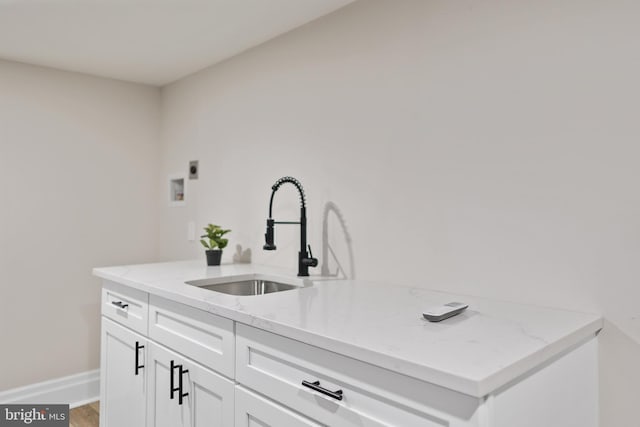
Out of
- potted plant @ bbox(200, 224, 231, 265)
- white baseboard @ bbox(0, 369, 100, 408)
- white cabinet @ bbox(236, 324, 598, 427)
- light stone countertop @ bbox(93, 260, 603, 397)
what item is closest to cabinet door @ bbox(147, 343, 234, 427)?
white cabinet @ bbox(236, 324, 598, 427)

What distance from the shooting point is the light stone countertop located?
85cm

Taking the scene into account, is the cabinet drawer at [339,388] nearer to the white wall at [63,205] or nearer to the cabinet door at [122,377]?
the cabinet door at [122,377]

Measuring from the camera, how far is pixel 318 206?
6.84 ft

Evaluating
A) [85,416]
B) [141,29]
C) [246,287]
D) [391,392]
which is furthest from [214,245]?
[391,392]

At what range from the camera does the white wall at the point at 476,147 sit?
4.05ft

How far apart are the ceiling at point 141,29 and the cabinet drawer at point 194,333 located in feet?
4.26

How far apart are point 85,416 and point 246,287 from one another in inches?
60.3

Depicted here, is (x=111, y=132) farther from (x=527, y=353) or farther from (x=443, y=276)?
(x=527, y=353)

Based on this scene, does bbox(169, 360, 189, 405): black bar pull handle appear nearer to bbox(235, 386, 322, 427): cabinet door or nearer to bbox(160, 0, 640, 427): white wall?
bbox(235, 386, 322, 427): cabinet door

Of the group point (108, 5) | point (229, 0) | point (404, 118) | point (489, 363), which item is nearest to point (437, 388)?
point (489, 363)

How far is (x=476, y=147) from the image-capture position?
1521 mm

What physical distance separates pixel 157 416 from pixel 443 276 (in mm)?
1233

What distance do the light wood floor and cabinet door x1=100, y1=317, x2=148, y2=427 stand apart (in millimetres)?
536

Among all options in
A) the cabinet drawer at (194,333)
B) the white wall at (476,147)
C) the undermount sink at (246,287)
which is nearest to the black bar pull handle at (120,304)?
the cabinet drawer at (194,333)
